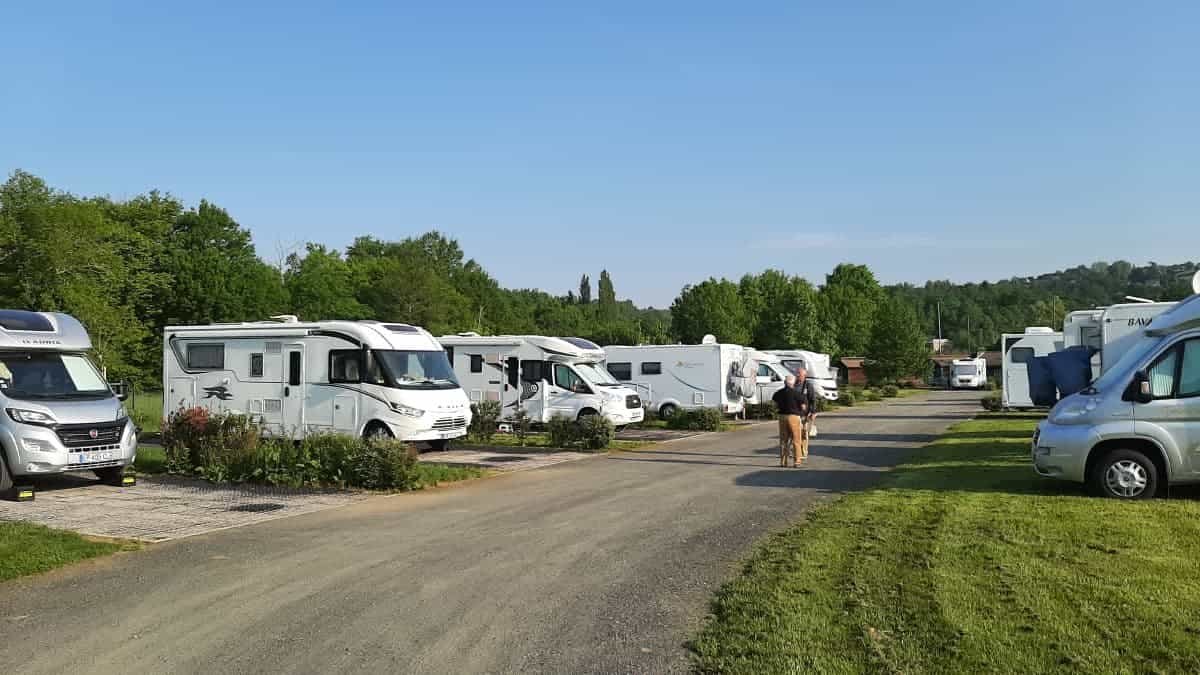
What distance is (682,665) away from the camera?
5070 millimetres

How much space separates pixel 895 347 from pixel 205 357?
53995 millimetres

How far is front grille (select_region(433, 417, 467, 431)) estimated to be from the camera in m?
16.5

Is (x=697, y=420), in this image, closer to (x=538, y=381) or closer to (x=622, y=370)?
(x=622, y=370)

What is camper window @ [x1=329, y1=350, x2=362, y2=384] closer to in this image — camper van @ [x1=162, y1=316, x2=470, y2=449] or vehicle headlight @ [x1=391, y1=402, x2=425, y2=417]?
camper van @ [x1=162, y1=316, x2=470, y2=449]

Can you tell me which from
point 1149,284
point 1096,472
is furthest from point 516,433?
point 1149,284

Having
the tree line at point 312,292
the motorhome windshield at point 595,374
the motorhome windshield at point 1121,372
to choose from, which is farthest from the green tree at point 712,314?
the motorhome windshield at point 1121,372

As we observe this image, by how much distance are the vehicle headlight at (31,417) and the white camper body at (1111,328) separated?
15.6 m

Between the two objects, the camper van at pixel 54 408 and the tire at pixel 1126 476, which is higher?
the camper van at pixel 54 408

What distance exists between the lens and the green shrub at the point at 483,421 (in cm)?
2059

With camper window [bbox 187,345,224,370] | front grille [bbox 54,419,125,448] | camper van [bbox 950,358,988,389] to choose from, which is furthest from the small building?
front grille [bbox 54,419,125,448]

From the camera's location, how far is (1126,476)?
1029 cm

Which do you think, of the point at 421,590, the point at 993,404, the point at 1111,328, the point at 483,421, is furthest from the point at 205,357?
the point at 993,404

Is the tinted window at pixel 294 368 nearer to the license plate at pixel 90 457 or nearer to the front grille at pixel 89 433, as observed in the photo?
the front grille at pixel 89 433

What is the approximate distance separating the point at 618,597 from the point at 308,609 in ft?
7.29
